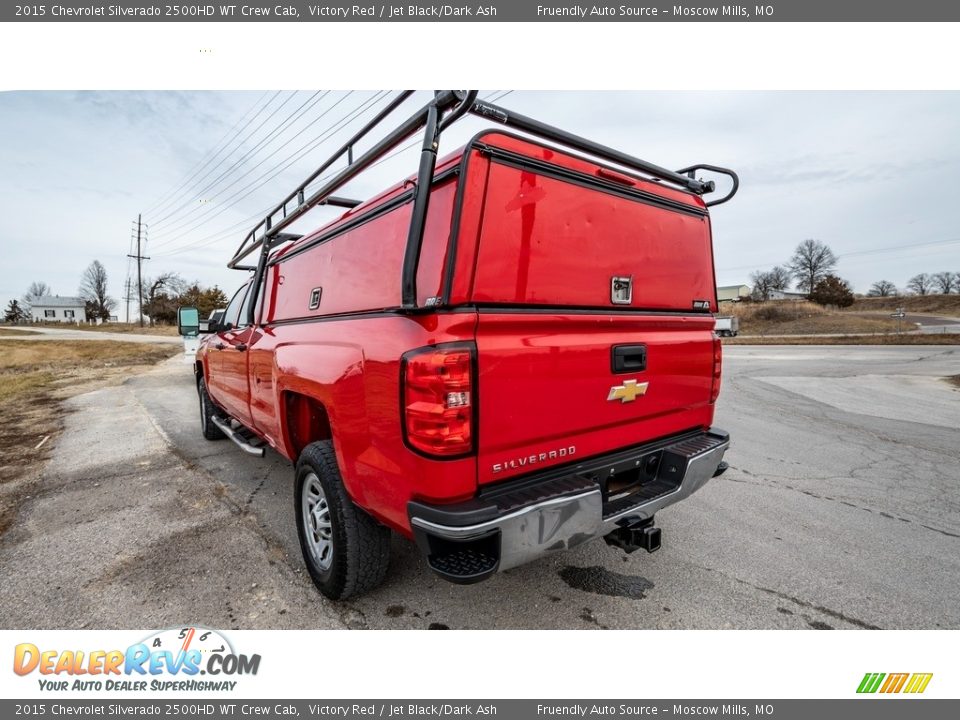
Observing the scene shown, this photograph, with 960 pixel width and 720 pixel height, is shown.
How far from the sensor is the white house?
87.9 metres

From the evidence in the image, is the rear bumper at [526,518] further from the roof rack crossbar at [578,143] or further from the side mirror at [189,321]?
the side mirror at [189,321]

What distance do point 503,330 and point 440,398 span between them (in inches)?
16.5

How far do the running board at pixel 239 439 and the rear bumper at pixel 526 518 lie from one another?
2414 mm

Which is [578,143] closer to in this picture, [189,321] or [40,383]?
[189,321]

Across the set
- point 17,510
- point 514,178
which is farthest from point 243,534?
point 514,178

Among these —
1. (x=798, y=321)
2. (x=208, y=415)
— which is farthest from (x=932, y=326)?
(x=208, y=415)

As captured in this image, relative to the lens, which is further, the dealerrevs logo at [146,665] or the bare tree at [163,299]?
the bare tree at [163,299]

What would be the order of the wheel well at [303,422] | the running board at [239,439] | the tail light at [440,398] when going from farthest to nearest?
the running board at [239,439] < the wheel well at [303,422] < the tail light at [440,398]

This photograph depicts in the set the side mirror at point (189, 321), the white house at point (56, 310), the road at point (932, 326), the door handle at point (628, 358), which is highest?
the white house at point (56, 310)

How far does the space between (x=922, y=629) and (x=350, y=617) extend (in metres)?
2.82

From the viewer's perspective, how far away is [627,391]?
8.30ft

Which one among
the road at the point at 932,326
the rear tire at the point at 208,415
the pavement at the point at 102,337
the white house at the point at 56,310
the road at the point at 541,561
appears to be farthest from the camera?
the white house at the point at 56,310

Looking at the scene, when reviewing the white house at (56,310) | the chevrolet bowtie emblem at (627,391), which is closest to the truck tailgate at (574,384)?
the chevrolet bowtie emblem at (627,391)

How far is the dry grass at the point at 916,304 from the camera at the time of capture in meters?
49.5
